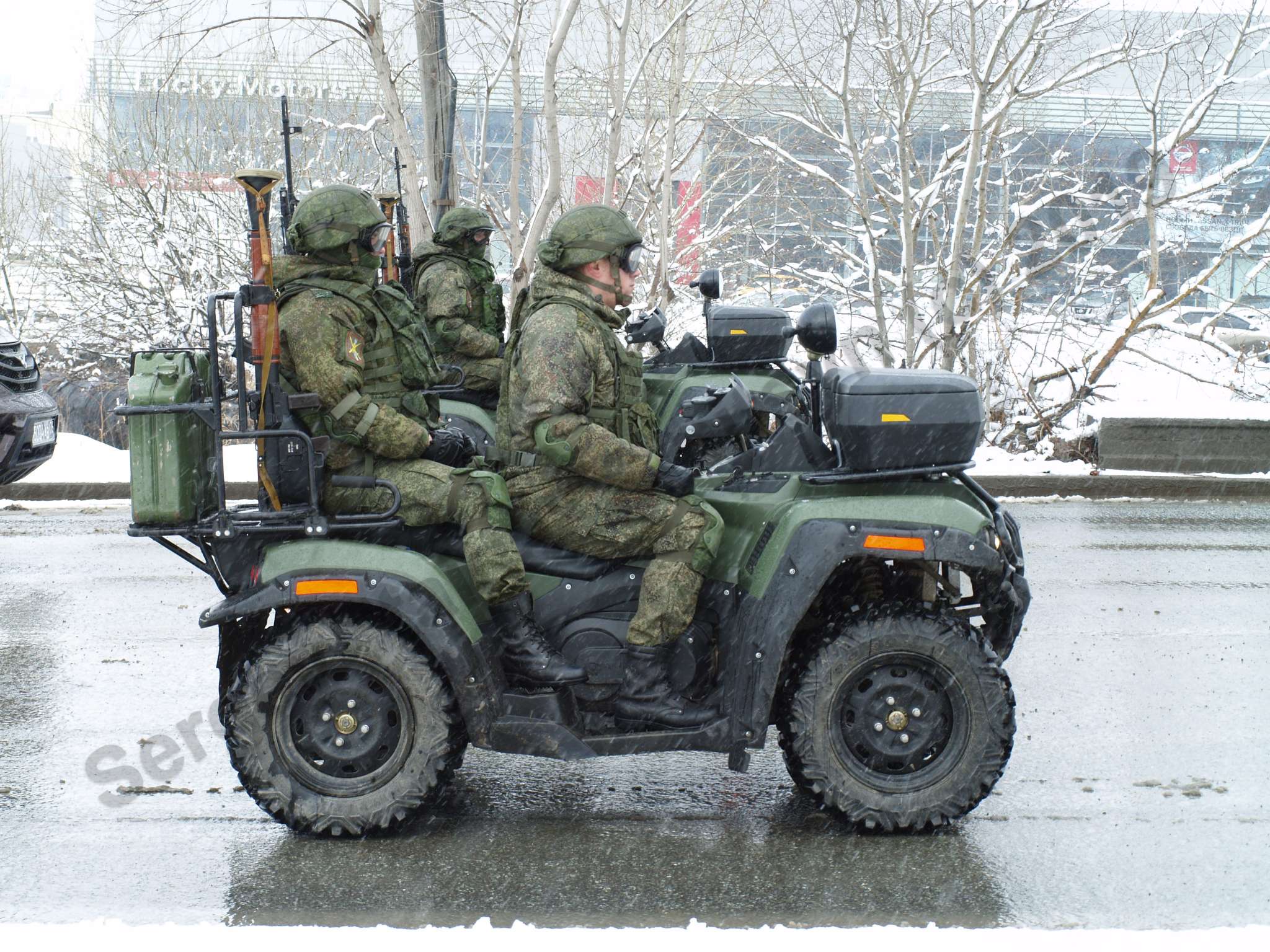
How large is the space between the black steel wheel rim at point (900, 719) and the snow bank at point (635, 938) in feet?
3.10

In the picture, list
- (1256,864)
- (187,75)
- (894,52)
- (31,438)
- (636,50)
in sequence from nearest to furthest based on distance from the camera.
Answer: (1256,864)
(31,438)
(894,52)
(636,50)
(187,75)

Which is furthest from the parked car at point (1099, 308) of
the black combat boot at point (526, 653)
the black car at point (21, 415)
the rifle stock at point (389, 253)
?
the black combat boot at point (526, 653)

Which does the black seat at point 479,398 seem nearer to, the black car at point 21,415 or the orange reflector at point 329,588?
the black car at point 21,415

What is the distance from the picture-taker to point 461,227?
356 inches

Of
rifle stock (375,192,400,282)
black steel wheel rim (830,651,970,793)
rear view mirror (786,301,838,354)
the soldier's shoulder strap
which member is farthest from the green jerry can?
rifle stock (375,192,400,282)

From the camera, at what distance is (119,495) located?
481 inches

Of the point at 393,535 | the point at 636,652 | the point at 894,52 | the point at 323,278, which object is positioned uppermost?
the point at 894,52

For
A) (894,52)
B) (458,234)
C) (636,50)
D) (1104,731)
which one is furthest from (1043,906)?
(636,50)

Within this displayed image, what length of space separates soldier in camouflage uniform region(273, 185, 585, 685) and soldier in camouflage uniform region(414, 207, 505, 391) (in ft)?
12.9

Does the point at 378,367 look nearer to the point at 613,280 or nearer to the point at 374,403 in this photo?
the point at 374,403

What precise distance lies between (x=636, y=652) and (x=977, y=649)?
1064mm

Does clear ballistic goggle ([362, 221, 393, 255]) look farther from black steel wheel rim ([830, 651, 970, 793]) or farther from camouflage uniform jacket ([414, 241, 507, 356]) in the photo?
camouflage uniform jacket ([414, 241, 507, 356])

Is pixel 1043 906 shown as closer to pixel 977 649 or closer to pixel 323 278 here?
pixel 977 649

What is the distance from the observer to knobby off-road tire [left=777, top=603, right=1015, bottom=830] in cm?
443
